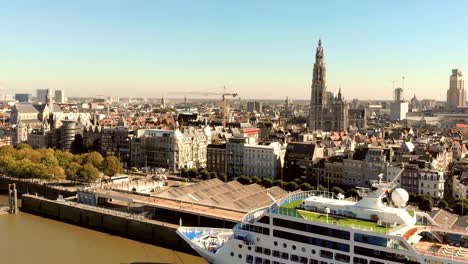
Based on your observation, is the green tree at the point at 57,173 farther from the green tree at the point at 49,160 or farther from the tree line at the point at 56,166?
the green tree at the point at 49,160

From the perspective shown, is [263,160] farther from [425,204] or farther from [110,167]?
[425,204]

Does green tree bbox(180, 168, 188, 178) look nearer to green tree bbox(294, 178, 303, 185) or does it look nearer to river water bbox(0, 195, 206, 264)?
green tree bbox(294, 178, 303, 185)

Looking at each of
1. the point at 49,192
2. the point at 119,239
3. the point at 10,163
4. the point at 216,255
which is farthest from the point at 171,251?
the point at 10,163

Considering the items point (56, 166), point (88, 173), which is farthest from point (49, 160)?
point (88, 173)

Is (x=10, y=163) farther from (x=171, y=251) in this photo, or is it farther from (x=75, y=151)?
(x=171, y=251)

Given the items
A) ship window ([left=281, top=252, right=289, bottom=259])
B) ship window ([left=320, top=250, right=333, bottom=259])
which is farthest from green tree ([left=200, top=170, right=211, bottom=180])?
ship window ([left=320, top=250, right=333, bottom=259])
